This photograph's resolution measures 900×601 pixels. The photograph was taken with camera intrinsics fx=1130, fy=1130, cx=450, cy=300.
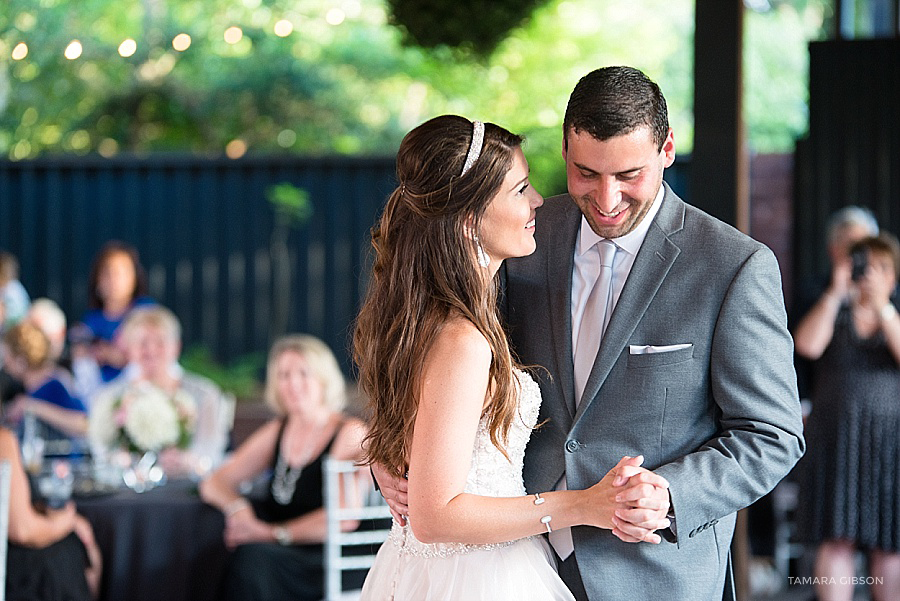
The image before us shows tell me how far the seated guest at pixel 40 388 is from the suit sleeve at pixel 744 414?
404cm

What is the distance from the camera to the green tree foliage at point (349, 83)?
9.89 meters

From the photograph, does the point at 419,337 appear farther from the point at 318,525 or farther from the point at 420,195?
the point at 318,525

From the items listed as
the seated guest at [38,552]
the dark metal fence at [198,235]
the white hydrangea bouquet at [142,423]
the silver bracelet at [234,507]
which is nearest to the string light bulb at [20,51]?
the seated guest at [38,552]

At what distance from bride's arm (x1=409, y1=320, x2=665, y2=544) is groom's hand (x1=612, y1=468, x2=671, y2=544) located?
3 centimetres

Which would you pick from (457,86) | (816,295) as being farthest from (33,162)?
(816,295)

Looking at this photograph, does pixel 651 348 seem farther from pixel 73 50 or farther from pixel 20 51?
pixel 20 51

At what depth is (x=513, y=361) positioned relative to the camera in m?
2.15

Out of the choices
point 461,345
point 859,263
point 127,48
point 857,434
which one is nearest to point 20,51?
point 127,48

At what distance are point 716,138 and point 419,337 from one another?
1427 mm

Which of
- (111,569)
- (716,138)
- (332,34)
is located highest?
(332,34)

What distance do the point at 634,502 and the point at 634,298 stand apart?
38 cm

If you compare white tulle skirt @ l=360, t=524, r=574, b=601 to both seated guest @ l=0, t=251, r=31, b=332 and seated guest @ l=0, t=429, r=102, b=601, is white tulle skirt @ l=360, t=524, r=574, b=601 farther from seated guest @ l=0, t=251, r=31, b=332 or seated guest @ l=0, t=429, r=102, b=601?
seated guest @ l=0, t=251, r=31, b=332

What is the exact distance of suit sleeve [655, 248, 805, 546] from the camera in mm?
1918

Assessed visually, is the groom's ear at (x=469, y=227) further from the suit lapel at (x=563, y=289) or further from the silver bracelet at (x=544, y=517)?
the silver bracelet at (x=544, y=517)
